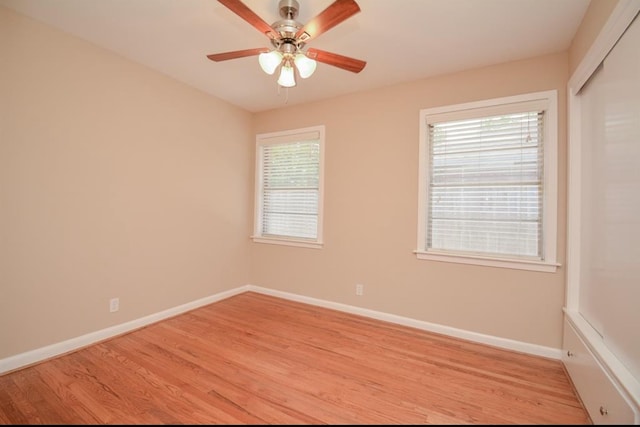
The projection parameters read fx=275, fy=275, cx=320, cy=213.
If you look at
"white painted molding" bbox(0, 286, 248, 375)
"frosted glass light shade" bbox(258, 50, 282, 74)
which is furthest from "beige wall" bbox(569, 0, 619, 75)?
"white painted molding" bbox(0, 286, 248, 375)

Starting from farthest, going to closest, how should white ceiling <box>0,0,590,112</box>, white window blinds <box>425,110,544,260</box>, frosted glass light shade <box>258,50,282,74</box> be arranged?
1. white window blinds <box>425,110,544,260</box>
2. white ceiling <box>0,0,590,112</box>
3. frosted glass light shade <box>258,50,282,74</box>

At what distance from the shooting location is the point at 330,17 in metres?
1.54

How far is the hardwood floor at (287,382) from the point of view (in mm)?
1663

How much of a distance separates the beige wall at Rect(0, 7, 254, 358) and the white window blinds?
108 inches

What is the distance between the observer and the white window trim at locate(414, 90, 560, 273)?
2.36m

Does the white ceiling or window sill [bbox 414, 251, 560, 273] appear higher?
the white ceiling

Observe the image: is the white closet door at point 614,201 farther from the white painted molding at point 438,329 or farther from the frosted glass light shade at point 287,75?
the frosted glass light shade at point 287,75

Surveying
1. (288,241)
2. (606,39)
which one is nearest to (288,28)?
(606,39)

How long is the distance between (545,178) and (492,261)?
33.6 inches

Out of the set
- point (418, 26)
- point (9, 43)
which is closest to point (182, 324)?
point (9, 43)

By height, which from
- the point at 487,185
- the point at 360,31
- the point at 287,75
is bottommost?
the point at 487,185

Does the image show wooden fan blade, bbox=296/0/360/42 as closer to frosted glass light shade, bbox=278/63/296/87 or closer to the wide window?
frosted glass light shade, bbox=278/63/296/87

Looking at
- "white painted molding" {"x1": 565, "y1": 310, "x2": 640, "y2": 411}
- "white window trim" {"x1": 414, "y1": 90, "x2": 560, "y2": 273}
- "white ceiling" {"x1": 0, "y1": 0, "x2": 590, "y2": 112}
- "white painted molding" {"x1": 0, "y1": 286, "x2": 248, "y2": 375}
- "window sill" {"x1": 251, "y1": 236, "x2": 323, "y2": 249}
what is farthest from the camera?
"window sill" {"x1": 251, "y1": 236, "x2": 323, "y2": 249}

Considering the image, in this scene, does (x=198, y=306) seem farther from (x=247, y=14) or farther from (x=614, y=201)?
(x=614, y=201)
